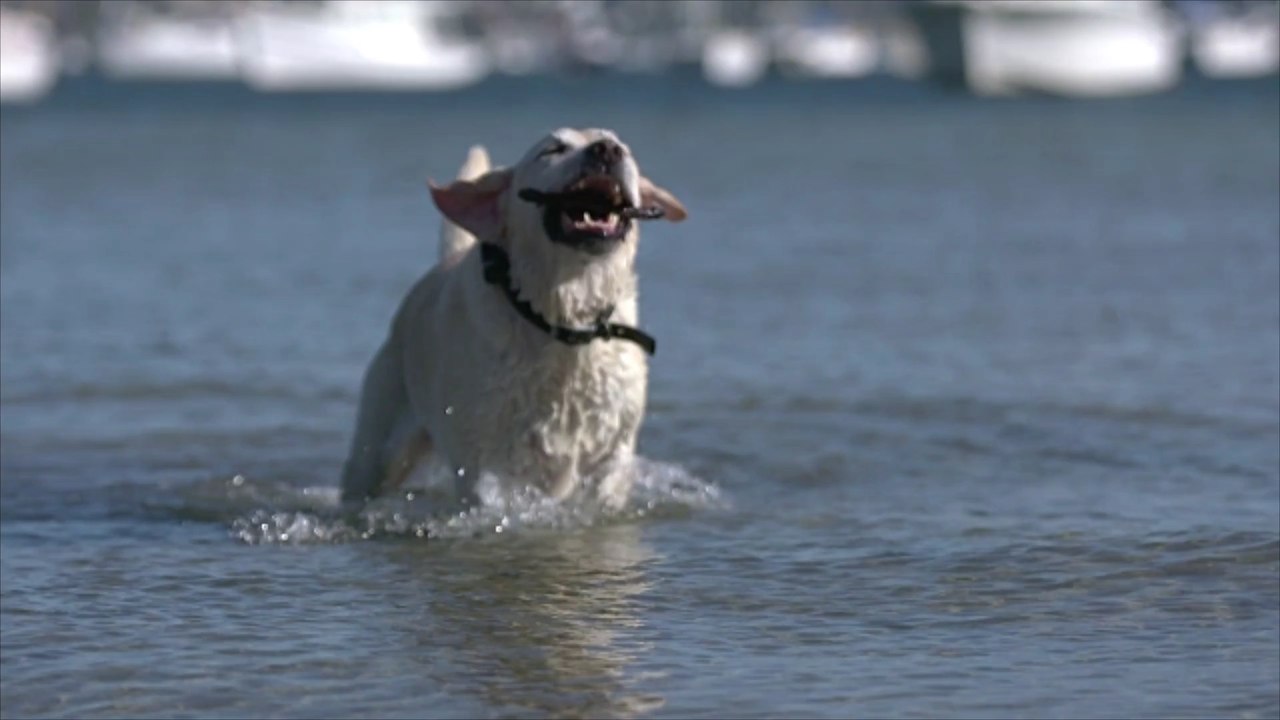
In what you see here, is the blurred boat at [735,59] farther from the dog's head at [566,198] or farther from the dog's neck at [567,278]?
the dog's neck at [567,278]

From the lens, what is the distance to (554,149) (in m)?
8.09

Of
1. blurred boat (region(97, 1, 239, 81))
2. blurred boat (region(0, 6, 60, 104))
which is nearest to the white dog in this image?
blurred boat (region(0, 6, 60, 104))

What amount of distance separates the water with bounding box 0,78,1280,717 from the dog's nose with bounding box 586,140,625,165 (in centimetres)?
116

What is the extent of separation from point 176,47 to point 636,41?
31287 millimetres

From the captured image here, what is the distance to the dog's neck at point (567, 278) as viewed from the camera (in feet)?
26.6

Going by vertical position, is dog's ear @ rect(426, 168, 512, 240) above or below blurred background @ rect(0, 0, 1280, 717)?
above

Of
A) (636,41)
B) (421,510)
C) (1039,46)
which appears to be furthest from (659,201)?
(636,41)

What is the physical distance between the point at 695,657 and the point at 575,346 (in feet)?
5.96

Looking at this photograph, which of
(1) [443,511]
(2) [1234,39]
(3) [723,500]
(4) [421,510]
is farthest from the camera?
(2) [1234,39]

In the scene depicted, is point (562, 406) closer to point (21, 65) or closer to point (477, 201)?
point (477, 201)

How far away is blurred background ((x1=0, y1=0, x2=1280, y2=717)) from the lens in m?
6.46

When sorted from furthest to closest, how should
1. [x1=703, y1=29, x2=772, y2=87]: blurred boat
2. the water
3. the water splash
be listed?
[x1=703, y1=29, x2=772, y2=87]: blurred boat, the water splash, the water

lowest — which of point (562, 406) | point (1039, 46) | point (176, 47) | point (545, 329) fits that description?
point (562, 406)

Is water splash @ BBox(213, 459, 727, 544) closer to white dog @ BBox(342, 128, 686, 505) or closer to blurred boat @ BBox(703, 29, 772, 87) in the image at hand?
white dog @ BBox(342, 128, 686, 505)
